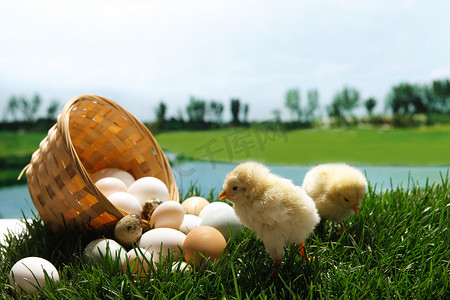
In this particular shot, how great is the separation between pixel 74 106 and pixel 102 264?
2.25ft

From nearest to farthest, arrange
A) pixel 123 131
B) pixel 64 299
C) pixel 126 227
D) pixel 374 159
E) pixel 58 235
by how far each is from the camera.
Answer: pixel 64 299 → pixel 126 227 → pixel 58 235 → pixel 123 131 → pixel 374 159

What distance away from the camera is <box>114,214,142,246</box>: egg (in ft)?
5.08

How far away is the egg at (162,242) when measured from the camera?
4.94 ft

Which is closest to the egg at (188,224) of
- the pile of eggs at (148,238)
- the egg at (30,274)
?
the pile of eggs at (148,238)

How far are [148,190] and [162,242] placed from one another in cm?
43

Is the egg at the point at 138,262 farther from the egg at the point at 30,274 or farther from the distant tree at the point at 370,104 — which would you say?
the distant tree at the point at 370,104

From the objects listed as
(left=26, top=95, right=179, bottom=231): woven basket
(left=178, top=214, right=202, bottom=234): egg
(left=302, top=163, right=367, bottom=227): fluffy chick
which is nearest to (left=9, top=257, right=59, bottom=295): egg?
(left=26, top=95, right=179, bottom=231): woven basket

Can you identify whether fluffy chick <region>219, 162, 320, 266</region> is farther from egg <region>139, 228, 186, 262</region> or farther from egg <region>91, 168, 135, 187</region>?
egg <region>91, 168, 135, 187</region>

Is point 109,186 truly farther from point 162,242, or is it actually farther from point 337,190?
point 337,190

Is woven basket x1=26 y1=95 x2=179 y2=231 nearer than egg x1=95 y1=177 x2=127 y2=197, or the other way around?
woven basket x1=26 y1=95 x2=179 y2=231

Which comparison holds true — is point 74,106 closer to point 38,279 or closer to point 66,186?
point 66,186

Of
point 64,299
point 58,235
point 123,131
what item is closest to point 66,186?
point 58,235

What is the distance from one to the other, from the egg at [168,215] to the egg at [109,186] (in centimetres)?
28

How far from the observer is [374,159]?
523cm
